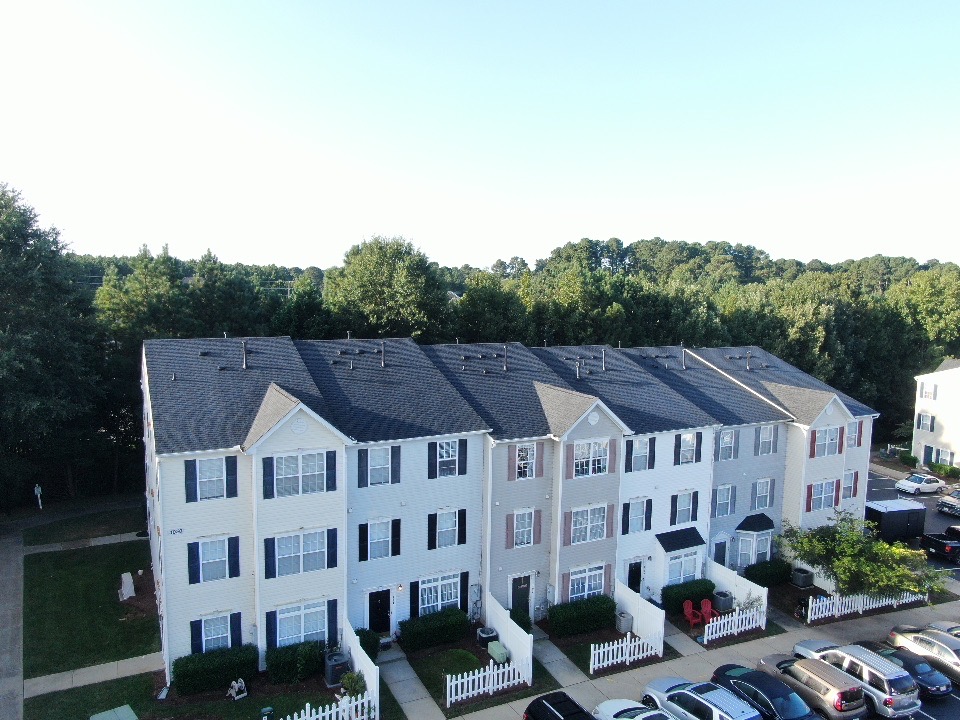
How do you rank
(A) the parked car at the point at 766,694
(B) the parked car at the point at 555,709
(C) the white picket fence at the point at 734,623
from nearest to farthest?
(B) the parked car at the point at 555,709 → (A) the parked car at the point at 766,694 → (C) the white picket fence at the point at 734,623

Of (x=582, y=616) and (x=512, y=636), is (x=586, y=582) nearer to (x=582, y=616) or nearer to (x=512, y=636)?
(x=582, y=616)

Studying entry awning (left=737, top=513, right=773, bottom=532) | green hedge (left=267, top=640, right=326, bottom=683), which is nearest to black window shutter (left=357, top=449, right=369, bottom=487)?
green hedge (left=267, top=640, right=326, bottom=683)

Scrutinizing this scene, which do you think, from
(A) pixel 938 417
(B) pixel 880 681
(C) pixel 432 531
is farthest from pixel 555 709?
(A) pixel 938 417

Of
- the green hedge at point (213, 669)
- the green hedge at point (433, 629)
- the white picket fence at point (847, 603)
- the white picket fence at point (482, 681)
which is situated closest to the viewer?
the green hedge at point (213, 669)

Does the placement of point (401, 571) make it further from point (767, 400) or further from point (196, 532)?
point (767, 400)

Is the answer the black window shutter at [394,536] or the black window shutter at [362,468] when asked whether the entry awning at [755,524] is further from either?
the black window shutter at [362,468]

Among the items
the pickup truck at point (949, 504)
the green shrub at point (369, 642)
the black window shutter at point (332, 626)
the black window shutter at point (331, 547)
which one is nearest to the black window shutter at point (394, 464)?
the black window shutter at point (331, 547)

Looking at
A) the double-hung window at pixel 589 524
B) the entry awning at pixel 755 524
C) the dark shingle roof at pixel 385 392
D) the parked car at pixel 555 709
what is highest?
the dark shingle roof at pixel 385 392
